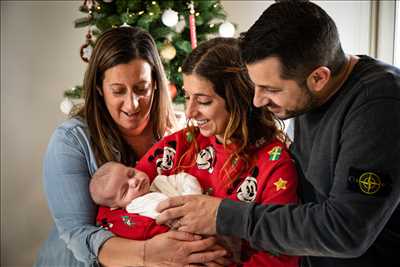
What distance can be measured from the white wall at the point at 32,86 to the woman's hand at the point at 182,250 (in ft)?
7.32

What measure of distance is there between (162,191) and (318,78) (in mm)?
792

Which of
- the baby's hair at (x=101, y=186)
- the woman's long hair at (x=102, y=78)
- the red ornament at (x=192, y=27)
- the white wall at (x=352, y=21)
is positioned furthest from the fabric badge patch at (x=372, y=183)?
the white wall at (x=352, y=21)

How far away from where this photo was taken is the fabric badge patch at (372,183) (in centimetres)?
120

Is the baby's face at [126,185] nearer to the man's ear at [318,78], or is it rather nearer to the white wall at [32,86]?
the man's ear at [318,78]

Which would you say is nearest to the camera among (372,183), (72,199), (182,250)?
(372,183)

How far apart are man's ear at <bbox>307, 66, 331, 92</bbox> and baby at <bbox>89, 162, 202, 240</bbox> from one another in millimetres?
623

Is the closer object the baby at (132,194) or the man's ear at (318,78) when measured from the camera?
the man's ear at (318,78)

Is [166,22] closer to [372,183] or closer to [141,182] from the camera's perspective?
[141,182]

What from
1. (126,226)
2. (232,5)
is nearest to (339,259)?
(126,226)

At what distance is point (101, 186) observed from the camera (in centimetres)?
186

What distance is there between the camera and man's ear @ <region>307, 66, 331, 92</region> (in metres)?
1.34

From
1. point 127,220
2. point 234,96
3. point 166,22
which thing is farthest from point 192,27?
point 127,220

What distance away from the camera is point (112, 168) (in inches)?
74.1

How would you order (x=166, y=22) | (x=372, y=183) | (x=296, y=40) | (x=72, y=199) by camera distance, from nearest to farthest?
(x=372, y=183) → (x=296, y=40) → (x=72, y=199) → (x=166, y=22)
